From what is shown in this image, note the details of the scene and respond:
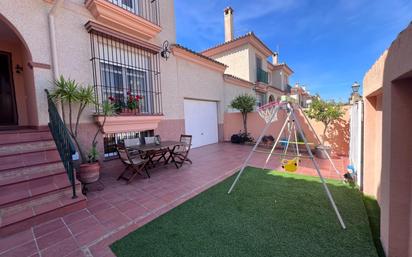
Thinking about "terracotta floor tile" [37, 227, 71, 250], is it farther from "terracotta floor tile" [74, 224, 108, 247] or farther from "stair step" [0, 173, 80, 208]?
Answer: "stair step" [0, 173, 80, 208]

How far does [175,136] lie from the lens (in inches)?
287

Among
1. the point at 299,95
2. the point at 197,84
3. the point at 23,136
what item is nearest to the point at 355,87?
the point at 197,84

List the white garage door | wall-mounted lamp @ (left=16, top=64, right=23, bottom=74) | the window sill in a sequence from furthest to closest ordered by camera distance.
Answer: the white garage door, wall-mounted lamp @ (left=16, top=64, right=23, bottom=74), the window sill

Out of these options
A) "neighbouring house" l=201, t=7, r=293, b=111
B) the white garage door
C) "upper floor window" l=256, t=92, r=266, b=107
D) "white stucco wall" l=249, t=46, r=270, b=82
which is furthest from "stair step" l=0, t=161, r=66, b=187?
"upper floor window" l=256, t=92, r=266, b=107

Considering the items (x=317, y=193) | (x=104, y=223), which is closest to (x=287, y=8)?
(x=317, y=193)

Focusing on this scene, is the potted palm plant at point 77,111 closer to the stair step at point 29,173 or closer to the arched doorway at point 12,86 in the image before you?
the stair step at point 29,173

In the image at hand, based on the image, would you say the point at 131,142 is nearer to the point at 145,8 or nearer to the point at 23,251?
the point at 23,251

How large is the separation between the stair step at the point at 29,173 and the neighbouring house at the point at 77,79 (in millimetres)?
12

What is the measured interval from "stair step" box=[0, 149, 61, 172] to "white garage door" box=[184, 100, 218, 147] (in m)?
5.15

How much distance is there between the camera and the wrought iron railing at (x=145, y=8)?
5.91 m

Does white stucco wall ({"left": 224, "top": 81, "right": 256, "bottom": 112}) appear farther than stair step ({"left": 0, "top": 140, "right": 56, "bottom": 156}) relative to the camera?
Yes

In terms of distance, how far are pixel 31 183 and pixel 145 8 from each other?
6.17 m

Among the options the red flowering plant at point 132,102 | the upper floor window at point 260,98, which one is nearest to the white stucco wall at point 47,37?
the red flowering plant at point 132,102

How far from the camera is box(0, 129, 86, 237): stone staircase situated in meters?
2.58
